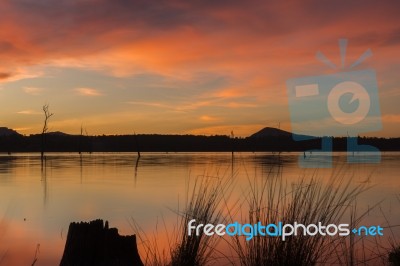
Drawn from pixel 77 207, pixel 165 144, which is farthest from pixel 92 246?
pixel 165 144

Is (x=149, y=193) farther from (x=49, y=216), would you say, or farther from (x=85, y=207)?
(x=49, y=216)

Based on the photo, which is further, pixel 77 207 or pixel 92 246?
pixel 77 207

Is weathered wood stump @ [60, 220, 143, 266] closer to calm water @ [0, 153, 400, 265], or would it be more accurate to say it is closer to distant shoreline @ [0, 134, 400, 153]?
calm water @ [0, 153, 400, 265]

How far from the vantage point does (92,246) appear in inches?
192

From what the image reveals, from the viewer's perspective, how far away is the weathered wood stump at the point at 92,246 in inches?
192

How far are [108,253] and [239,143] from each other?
144 metres

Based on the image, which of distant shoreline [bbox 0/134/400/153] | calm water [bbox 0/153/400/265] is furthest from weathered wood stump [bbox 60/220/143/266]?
distant shoreline [bbox 0/134/400/153]

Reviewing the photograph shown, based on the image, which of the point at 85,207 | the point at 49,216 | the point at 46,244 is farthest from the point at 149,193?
the point at 46,244

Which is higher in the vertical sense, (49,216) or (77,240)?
(77,240)

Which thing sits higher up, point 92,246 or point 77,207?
point 92,246

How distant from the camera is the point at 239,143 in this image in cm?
14850

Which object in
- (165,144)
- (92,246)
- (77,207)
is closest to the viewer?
(92,246)

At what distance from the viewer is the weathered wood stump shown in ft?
16.0

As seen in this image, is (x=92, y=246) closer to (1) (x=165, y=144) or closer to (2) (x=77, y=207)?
(2) (x=77, y=207)
